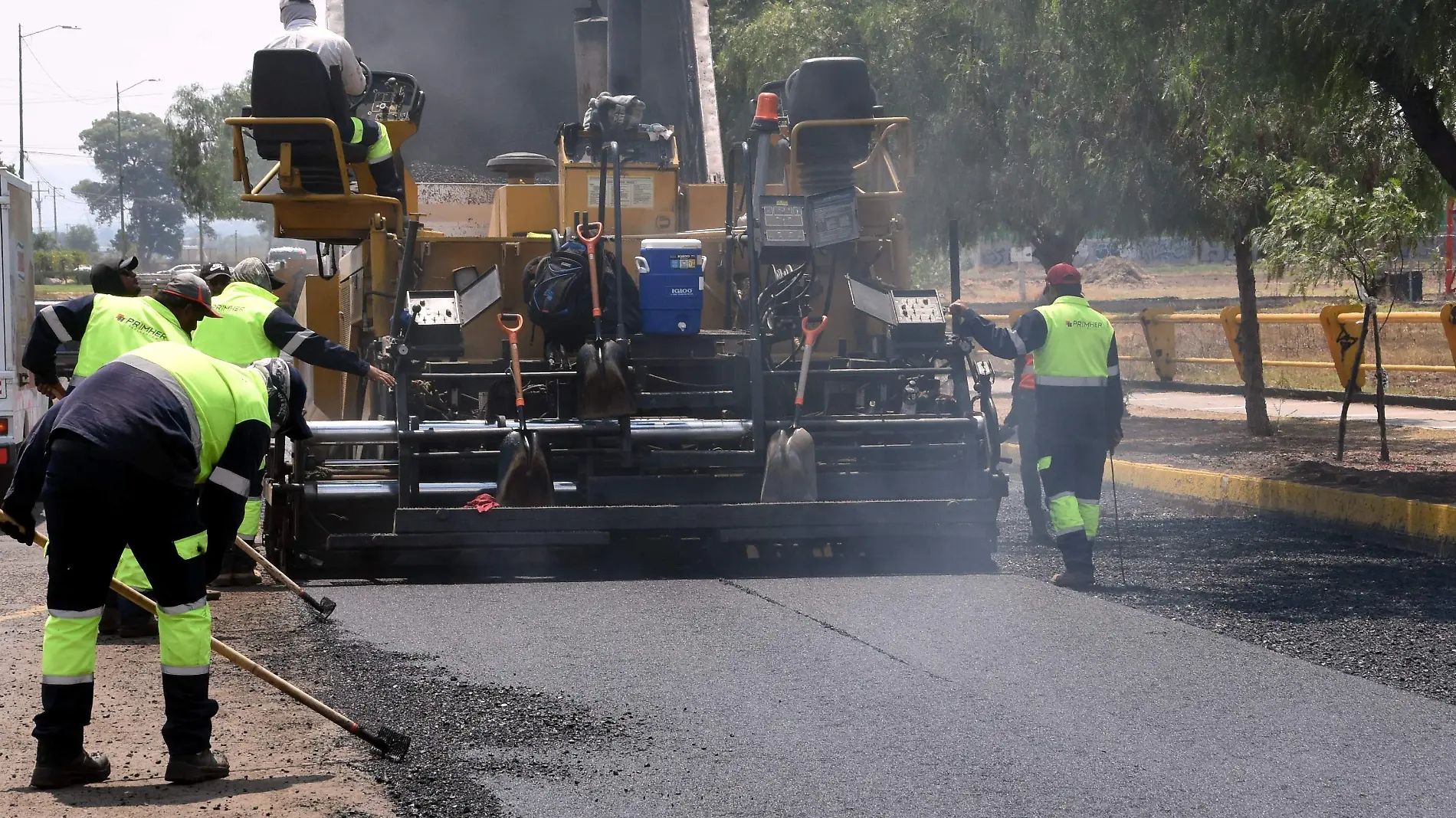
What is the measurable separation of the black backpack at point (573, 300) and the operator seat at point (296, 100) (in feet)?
3.95

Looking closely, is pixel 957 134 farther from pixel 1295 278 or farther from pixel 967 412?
pixel 967 412

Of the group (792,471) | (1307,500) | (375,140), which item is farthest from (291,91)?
(1307,500)

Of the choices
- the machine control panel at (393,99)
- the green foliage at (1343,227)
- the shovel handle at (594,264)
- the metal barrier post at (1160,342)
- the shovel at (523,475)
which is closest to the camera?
the shovel at (523,475)

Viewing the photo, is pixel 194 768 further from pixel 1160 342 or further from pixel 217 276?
pixel 1160 342

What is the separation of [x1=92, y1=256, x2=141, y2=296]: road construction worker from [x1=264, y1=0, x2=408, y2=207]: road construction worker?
1.69 m

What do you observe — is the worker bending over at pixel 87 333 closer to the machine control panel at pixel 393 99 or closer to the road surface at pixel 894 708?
the road surface at pixel 894 708

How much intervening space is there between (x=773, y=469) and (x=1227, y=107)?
496cm

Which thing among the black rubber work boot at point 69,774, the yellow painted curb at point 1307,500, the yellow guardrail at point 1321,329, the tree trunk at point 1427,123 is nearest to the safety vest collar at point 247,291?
the black rubber work boot at point 69,774

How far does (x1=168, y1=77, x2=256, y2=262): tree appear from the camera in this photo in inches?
2137

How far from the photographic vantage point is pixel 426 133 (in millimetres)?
11062

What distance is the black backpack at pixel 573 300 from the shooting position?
8.45m

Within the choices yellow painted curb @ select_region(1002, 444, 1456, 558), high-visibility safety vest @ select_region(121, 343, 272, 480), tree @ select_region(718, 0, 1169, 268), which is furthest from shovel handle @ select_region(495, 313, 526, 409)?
tree @ select_region(718, 0, 1169, 268)

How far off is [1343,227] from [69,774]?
33.7 ft

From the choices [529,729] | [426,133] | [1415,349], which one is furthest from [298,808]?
[1415,349]
